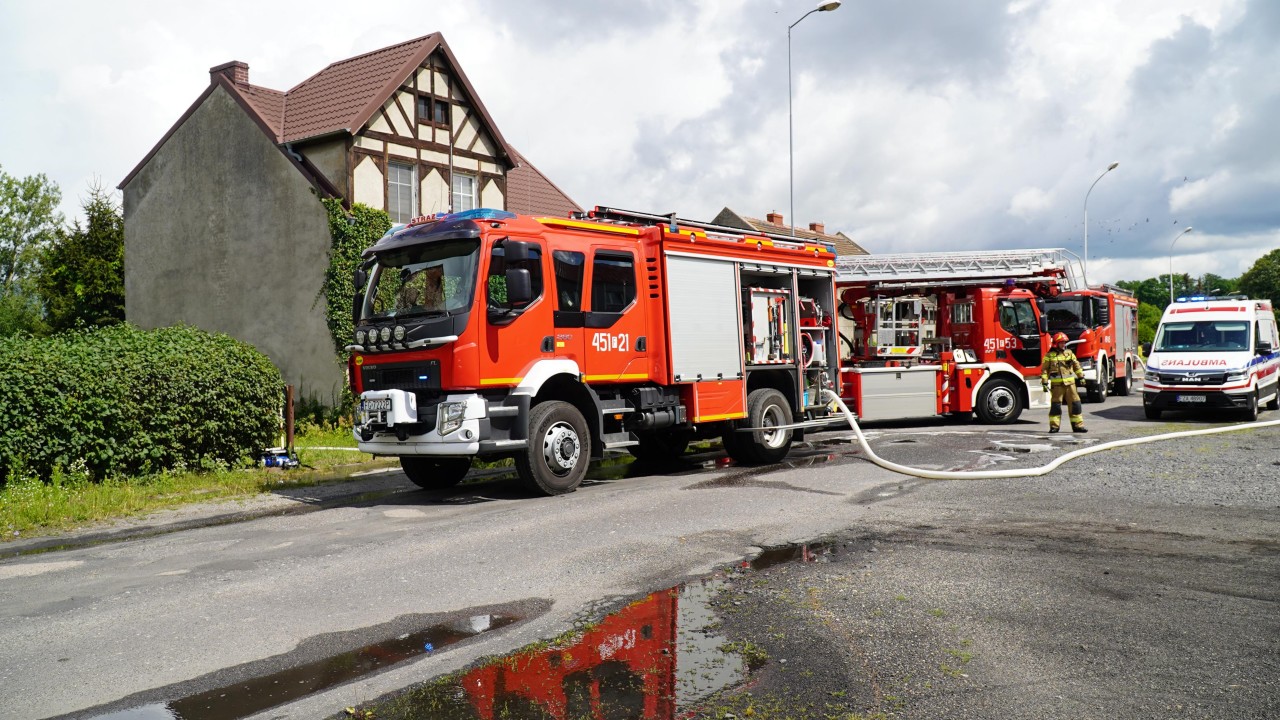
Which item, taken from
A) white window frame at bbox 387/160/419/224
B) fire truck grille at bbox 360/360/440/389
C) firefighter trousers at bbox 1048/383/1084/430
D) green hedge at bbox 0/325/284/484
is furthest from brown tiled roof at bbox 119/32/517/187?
firefighter trousers at bbox 1048/383/1084/430

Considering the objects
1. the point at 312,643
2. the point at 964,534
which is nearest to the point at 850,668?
the point at 312,643

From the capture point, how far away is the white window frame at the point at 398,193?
2323 cm

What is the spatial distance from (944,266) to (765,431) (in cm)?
672

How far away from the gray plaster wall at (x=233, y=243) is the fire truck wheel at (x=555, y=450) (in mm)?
12623

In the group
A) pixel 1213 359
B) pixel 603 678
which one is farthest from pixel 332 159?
pixel 603 678

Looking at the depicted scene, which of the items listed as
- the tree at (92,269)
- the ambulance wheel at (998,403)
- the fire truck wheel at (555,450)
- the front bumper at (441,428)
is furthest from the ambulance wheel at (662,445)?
the tree at (92,269)

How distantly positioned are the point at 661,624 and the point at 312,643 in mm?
1878

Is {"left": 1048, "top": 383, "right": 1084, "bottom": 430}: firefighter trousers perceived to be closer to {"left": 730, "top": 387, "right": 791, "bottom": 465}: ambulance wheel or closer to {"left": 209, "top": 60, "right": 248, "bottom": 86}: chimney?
{"left": 730, "top": 387, "right": 791, "bottom": 465}: ambulance wheel

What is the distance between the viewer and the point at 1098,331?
2395 cm

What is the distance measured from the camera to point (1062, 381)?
15.8 meters

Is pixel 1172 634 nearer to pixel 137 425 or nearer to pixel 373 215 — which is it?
pixel 137 425

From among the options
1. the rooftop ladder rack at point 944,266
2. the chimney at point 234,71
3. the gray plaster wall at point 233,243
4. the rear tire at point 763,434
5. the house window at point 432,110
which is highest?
the chimney at point 234,71

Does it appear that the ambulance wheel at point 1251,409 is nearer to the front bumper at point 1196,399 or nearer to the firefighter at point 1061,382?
the front bumper at point 1196,399

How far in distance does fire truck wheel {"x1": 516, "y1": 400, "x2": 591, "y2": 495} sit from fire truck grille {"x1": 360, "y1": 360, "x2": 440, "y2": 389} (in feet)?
3.64
